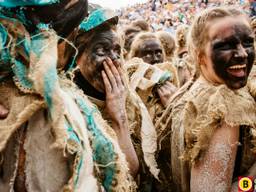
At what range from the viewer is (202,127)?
2246 mm

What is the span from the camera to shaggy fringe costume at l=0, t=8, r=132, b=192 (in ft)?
4.73

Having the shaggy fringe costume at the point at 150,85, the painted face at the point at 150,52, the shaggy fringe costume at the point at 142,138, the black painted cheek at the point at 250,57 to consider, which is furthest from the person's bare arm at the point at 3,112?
the painted face at the point at 150,52

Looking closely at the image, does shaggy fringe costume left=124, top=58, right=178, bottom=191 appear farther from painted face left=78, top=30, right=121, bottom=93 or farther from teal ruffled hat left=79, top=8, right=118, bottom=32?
teal ruffled hat left=79, top=8, right=118, bottom=32

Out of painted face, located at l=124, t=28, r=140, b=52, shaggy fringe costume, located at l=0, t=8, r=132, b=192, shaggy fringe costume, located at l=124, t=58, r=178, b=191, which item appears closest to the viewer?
shaggy fringe costume, located at l=0, t=8, r=132, b=192

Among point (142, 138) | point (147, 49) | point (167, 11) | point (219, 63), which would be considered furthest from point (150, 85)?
point (167, 11)

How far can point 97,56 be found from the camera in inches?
104

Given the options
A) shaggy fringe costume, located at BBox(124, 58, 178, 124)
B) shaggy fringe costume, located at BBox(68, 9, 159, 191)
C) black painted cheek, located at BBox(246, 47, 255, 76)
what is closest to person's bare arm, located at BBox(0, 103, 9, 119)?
shaggy fringe costume, located at BBox(68, 9, 159, 191)

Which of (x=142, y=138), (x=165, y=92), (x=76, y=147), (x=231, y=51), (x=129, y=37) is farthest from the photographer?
(x=129, y=37)

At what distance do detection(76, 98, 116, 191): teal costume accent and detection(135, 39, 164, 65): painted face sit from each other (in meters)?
3.12

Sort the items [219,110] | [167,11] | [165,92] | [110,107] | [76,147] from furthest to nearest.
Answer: [167,11] → [165,92] → [110,107] → [219,110] → [76,147]

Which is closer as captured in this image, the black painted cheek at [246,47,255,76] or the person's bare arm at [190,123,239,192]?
the person's bare arm at [190,123,239,192]

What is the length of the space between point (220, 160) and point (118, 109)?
2.11ft

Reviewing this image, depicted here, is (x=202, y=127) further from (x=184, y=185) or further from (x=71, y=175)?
(x=71, y=175)

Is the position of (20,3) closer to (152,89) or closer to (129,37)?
(152,89)
